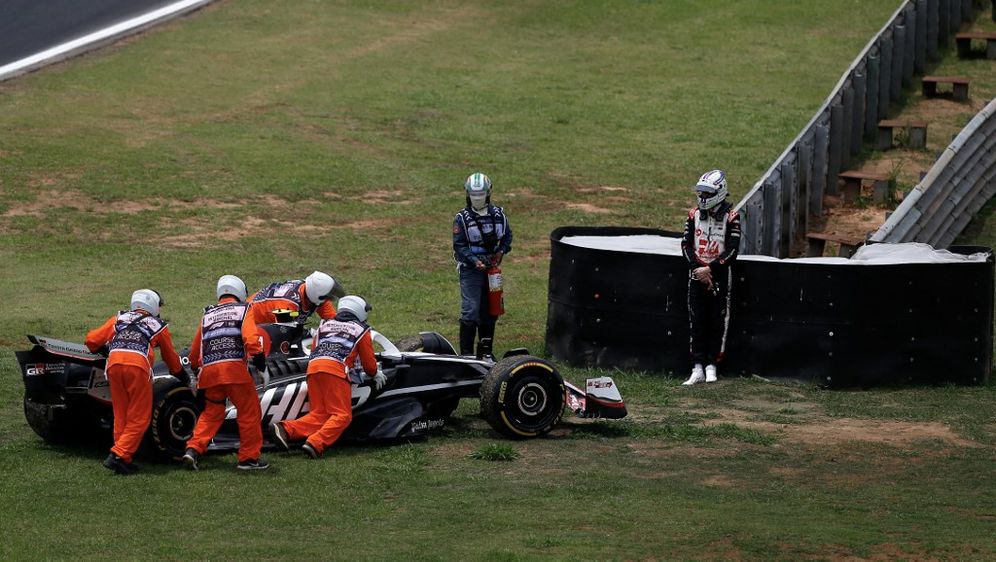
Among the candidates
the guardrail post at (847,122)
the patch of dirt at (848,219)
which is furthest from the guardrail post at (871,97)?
the patch of dirt at (848,219)

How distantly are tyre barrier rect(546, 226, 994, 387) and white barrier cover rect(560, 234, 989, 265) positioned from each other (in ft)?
0.41

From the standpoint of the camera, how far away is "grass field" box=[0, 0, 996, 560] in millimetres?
10781

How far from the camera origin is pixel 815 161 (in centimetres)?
2353

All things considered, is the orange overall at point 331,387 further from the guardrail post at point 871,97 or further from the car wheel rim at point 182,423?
the guardrail post at point 871,97

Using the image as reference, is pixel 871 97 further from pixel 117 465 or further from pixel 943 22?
pixel 117 465

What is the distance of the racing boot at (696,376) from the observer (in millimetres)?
15930

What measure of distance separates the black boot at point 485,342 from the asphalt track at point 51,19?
67.3 feet

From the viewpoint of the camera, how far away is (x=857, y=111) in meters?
26.0

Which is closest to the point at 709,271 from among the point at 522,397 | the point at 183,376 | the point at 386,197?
the point at 522,397

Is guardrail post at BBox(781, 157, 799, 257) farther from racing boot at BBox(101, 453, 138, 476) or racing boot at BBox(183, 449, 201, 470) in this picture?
racing boot at BBox(101, 453, 138, 476)

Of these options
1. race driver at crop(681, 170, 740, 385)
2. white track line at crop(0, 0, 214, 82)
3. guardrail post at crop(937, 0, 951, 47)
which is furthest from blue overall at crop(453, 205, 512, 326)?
white track line at crop(0, 0, 214, 82)

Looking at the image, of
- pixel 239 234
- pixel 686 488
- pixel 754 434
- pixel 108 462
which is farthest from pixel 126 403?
pixel 239 234

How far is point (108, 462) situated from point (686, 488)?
480 cm

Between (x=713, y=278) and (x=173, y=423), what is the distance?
6112mm
